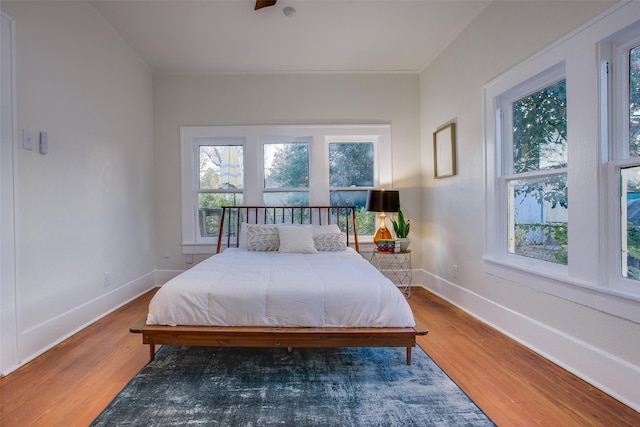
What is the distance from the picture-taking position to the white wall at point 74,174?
188 centimetres

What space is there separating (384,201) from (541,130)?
156 cm

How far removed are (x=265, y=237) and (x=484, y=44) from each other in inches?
111

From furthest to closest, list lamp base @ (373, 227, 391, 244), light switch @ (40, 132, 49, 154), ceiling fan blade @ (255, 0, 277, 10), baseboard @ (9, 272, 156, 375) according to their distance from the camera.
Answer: lamp base @ (373, 227, 391, 244)
ceiling fan blade @ (255, 0, 277, 10)
light switch @ (40, 132, 49, 154)
baseboard @ (9, 272, 156, 375)

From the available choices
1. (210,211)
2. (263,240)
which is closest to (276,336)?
(263,240)

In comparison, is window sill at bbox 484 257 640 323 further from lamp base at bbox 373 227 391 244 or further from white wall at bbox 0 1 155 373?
white wall at bbox 0 1 155 373

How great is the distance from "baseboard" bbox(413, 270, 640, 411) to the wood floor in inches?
2.2

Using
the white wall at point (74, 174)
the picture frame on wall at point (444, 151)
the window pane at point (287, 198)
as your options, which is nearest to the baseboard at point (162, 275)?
the white wall at point (74, 174)

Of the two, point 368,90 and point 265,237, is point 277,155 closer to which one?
point 265,237

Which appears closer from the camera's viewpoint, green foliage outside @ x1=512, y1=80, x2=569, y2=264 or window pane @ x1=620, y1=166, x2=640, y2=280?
window pane @ x1=620, y1=166, x2=640, y2=280

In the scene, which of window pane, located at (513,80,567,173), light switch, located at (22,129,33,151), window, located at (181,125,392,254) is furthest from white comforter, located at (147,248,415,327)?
window, located at (181,125,392,254)

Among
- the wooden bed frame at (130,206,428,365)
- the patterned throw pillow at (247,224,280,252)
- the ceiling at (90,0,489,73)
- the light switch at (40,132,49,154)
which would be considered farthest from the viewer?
the patterned throw pillow at (247,224,280,252)

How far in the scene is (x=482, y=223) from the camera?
2516 millimetres

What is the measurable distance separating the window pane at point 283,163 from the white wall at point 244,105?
34cm

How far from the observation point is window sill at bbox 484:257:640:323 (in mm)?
1428
